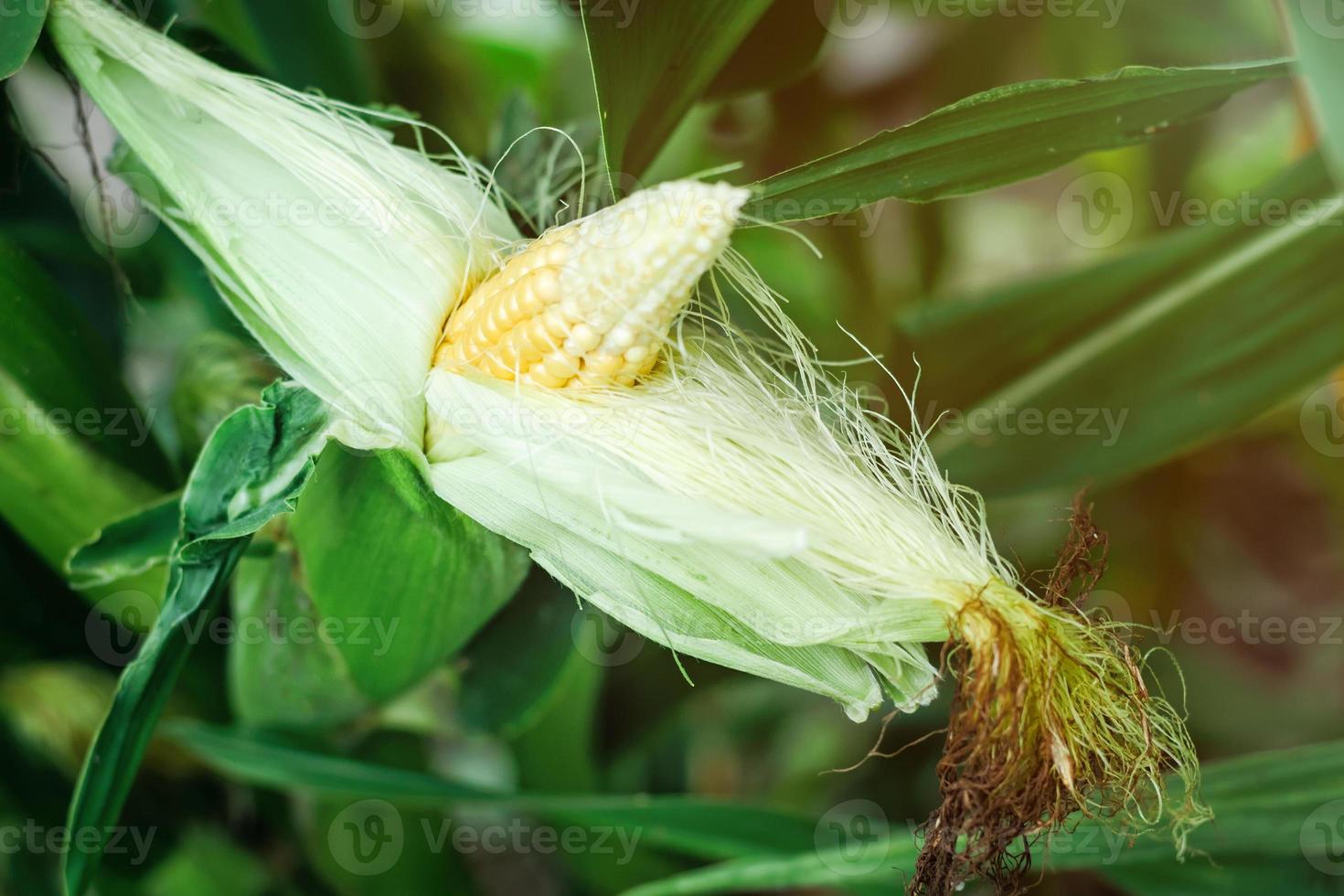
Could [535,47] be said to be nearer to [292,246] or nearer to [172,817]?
[292,246]

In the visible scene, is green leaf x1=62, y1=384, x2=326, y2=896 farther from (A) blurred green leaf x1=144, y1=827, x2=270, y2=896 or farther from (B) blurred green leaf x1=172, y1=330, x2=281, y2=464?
(A) blurred green leaf x1=144, y1=827, x2=270, y2=896
